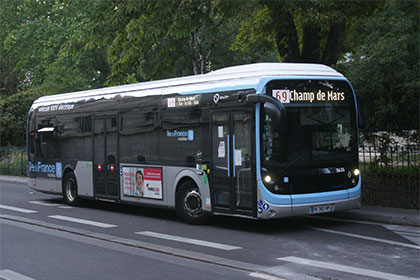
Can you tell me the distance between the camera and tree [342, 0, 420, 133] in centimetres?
1295

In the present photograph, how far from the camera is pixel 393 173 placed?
1309 cm

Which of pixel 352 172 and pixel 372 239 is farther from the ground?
pixel 352 172

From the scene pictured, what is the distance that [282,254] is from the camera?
8.62 metres

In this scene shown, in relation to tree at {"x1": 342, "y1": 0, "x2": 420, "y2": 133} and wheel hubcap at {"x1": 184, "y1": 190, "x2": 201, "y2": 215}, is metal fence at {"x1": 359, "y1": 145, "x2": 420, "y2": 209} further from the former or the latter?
wheel hubcap at {"x1": 184, "y1": 190, "x2": 201, "y2": 215}

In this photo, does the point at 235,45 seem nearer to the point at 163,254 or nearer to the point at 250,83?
the point at 250,83

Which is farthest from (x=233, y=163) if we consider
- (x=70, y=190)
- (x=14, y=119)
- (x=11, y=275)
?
(x=14, y=119)

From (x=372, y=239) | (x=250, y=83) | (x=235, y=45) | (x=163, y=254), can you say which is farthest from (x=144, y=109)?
(x=235, y=45)

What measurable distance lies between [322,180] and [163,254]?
3.56 metres

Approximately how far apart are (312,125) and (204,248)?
3178 millimetres

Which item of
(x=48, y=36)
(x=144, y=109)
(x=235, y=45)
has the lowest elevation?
(x=144, y=109)

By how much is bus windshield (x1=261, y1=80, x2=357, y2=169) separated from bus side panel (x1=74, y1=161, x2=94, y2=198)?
6.49 metres

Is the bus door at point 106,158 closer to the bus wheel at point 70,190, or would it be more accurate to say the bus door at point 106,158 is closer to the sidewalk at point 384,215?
the bus wheel at point 70,190

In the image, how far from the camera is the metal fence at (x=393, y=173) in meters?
12.7

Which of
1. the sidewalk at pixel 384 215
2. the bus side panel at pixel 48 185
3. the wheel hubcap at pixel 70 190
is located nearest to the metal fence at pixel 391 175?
the sidewalk at pixel 384 215
